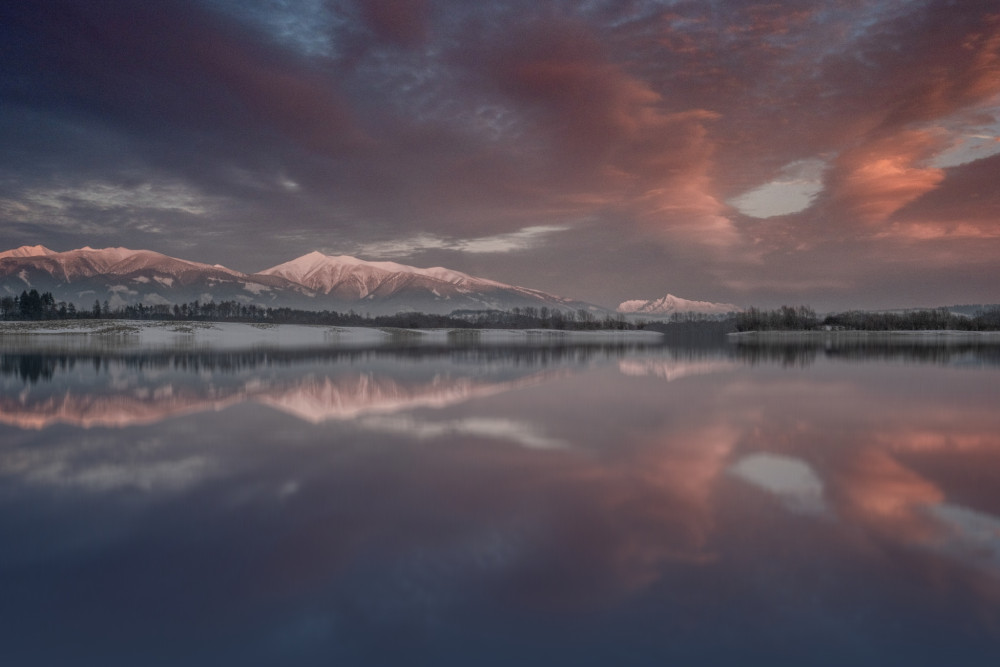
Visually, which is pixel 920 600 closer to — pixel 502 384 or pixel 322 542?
pixel 322 542

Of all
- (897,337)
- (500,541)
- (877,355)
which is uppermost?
(500,541)

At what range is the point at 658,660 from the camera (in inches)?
195

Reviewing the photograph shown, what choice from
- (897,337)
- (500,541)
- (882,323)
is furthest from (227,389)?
(882,323)

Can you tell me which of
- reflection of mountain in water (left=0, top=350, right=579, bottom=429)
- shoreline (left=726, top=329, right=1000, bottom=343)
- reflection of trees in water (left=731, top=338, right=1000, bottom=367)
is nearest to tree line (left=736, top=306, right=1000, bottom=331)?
shoreline (left=726, top=329, right=1000, bottom=343)

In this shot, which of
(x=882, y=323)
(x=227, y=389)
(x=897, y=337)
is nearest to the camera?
(x=227, y=389)

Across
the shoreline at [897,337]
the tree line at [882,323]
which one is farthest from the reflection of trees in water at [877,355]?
the tree line at [882,323]

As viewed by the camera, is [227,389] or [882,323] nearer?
[227,389]

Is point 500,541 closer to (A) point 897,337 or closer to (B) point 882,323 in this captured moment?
(A) point 897,337

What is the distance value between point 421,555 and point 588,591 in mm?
2144

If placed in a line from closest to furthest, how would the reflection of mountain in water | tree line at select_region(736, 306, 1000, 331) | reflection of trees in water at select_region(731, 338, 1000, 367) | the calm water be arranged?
the calm water → the reflection of mountain in water → reflection of trees in water at select_region(731, 338, 1000, 367) → tree line at select_region(736, 306, 1000, 331)

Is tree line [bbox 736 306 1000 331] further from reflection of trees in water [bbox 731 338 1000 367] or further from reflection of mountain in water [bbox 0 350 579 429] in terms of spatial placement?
reflection of mountain in water [bbox 0 350 579 429]

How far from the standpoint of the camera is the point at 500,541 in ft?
24.2

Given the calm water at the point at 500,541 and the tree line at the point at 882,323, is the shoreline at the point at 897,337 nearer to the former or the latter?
the tree line at the point at 882,323

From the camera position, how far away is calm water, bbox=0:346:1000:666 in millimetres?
5250
